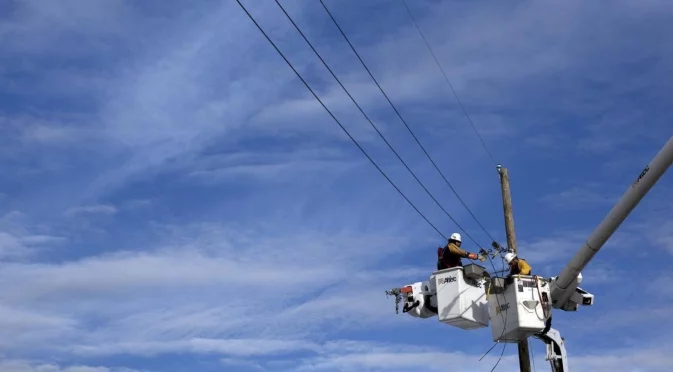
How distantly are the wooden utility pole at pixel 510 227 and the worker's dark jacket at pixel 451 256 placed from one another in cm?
284

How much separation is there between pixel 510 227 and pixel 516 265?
312cm

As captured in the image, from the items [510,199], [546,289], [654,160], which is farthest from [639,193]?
[510,199]

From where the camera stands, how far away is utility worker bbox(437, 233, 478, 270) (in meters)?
19.8

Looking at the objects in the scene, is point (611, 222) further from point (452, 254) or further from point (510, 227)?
point (510, 227)

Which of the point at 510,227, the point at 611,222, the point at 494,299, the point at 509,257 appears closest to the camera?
the point at 611,222

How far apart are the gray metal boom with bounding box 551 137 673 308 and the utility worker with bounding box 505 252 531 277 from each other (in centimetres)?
96

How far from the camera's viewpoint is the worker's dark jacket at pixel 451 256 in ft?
65.0

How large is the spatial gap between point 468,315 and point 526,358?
8.85 feet

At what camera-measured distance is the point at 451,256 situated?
1998 cm

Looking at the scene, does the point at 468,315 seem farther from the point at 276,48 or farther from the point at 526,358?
the point at 276,48

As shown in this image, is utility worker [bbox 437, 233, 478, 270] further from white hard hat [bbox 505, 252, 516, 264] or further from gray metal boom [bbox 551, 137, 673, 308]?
gray metal boom [bbox 551, 137, 673, 308]

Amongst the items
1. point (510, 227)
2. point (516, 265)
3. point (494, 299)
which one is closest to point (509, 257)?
point (516, 265)

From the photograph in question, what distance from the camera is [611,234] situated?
18.1m

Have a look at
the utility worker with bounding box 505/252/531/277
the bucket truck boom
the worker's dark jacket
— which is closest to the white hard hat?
the utility worker with bounding box 505/252/531/277
